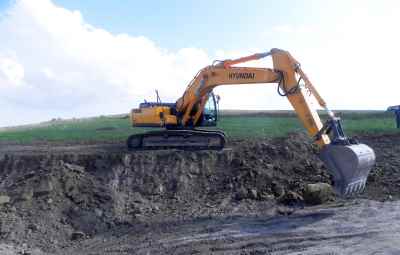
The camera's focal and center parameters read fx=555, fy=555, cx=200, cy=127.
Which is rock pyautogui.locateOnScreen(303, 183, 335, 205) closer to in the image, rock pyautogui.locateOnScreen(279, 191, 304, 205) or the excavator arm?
rock pyautogui.locateOnScreen(279, 191, 304, 205)

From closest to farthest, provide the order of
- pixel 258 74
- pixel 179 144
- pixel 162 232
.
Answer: pixel 162 232, pixel 258 74, pixel 179 144

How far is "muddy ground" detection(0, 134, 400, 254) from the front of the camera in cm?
1041

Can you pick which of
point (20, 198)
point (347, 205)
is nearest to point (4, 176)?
point (20, 198)

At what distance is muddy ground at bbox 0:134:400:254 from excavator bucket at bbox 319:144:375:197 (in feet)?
1.66

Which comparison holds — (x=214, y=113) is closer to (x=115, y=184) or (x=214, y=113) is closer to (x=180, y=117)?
(x=180, y=117)

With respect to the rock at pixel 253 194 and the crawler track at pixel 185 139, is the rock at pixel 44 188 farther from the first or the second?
the rock at pixel 253 194

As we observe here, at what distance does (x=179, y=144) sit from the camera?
58.6ft

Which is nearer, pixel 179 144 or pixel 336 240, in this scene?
pixel 336 240

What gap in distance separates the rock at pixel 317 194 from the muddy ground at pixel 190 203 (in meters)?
0.06

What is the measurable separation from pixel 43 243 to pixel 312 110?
22.7 ft

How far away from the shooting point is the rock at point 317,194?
13062 millimetres

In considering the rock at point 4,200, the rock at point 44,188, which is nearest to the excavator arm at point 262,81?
the rock at point 44,188

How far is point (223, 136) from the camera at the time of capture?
57.5 feet

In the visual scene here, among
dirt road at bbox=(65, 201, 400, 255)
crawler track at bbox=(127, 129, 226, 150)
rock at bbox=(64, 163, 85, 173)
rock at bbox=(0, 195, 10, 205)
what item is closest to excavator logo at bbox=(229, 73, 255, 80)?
crawler track at bbox=(127, 129, 226, 150)
